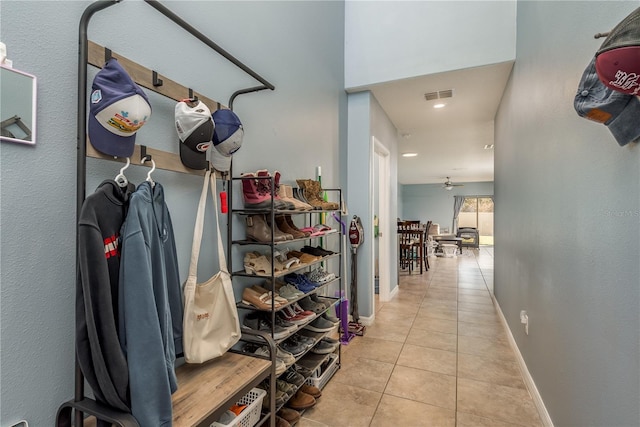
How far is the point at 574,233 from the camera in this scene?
1.44 metres

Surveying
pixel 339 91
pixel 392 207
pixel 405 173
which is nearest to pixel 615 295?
pixel 339 91

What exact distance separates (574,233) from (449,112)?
328 centimetres

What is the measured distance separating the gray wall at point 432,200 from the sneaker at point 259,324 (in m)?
12.7

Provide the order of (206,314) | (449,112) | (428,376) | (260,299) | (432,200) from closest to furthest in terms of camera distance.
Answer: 1. (206,314)
2. (260,299)
3. (428,376)
4. (449,112)
5. (432,200)

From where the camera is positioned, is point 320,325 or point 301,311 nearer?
point 301,311

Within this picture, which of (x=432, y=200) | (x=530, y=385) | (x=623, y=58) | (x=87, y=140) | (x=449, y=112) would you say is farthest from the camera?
(x=432, y=200)

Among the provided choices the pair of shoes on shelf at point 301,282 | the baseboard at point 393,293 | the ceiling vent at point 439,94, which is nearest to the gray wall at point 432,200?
the baseboard at point 393,293

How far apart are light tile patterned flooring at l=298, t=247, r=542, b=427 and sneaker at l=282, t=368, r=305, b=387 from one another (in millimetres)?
227

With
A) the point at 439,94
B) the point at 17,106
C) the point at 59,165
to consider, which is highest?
the point at 439,94

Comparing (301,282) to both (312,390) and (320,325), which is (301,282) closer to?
(320,325)

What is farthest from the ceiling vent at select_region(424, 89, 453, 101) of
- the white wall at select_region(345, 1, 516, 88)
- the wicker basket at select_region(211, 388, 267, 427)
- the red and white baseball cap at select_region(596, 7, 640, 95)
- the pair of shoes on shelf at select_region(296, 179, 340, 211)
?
the wicker basket at select_region(211, 388, 267, 427)

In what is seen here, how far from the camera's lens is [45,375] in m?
0.96

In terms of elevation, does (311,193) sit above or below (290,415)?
above

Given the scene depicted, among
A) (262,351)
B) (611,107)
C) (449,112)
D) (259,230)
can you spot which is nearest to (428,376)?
(262,351)
